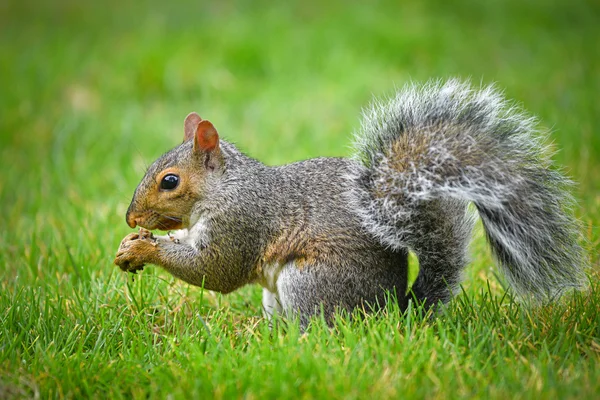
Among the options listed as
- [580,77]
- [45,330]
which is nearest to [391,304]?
[45,330]

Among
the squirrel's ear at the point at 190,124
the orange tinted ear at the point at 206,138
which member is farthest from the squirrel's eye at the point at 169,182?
the squirrel's ear at the point at 190,124

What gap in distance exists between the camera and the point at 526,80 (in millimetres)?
5254

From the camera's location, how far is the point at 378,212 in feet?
7.13

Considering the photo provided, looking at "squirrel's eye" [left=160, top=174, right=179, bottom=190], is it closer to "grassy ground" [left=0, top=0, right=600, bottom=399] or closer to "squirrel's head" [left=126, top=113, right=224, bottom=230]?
"squirrel's head" [left=126, top=113, right=224, bottom=230]

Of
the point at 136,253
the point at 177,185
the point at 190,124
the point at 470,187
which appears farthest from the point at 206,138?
the point at 470,187

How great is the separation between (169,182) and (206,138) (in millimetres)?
202

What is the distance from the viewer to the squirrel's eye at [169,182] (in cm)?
239

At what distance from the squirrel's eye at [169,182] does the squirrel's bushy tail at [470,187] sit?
647 mm

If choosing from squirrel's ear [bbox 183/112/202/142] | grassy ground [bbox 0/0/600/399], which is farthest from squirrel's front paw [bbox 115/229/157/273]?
squirrel's ear [bbox 183/112/202/142]

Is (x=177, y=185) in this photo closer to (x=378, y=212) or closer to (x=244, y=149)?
(x=378, y=212)

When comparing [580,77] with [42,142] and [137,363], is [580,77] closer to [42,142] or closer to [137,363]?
[42,142]

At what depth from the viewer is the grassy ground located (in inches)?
74.4

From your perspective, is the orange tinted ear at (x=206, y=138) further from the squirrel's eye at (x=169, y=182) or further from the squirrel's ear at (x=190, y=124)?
the squirrel's ear at (x=190, y=124)

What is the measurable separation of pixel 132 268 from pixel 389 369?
1.03 meters
